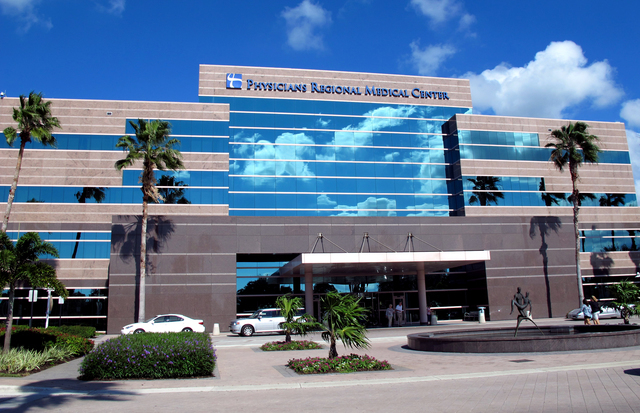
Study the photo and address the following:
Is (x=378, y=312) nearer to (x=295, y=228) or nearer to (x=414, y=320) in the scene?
(x=414, y=320)

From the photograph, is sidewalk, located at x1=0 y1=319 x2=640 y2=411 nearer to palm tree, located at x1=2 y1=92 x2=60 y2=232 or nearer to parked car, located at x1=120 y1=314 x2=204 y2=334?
parked car, located at x1=120 y1=314 x2=204 y2=334

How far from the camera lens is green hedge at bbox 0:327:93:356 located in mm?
17297

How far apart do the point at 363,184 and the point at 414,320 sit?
13056 millimetres

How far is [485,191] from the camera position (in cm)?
4372

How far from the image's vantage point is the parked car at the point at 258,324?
30297 mm

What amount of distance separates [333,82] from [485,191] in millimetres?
17873

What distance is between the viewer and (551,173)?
45.7 meters

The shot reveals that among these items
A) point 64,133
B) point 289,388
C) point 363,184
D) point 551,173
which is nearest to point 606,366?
point 289,388

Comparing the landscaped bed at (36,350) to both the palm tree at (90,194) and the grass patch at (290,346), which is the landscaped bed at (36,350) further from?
the palm tree at (90,194)

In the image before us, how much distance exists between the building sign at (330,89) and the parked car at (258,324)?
2309 centimetres

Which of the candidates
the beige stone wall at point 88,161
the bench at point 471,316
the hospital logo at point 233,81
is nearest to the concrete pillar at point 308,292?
the beige stone wall at point 88,161

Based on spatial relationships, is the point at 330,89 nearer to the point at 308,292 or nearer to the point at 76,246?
the point at 308,292

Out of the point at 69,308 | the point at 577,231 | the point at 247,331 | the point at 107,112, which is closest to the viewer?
the point at 247,331

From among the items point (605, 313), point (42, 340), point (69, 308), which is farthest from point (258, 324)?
point (605, 313)
